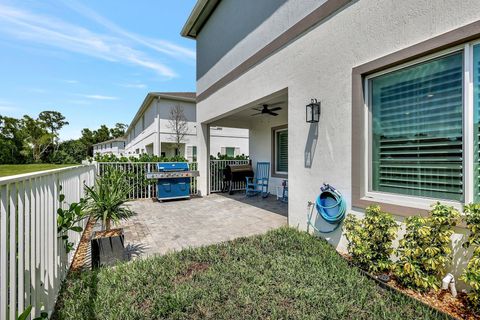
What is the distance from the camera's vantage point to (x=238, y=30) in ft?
22.1

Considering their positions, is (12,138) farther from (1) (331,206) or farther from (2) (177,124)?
(1) (331,206)

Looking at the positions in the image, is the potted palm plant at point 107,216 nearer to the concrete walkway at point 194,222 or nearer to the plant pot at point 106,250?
the plant pot at point 106,250

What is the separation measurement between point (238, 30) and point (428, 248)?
6822mm

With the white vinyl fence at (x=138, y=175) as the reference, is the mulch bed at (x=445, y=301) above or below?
below

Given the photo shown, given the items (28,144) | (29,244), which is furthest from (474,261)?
(28,144)

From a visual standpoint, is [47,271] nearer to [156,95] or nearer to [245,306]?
[245,306]

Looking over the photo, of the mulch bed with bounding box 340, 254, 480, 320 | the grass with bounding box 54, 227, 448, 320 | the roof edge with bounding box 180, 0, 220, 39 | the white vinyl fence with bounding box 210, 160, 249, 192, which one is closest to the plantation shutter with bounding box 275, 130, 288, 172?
the white vinyl fence with bounding box 210, 160, 249, 192

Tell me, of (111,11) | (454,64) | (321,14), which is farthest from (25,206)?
(111,11)

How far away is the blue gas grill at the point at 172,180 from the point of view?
8117 millimetres

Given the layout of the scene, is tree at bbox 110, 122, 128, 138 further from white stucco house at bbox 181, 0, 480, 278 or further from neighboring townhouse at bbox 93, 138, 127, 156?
white stucco house at bbox 181, 0, 480, 278

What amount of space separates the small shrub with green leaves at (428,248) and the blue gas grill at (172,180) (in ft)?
23.1

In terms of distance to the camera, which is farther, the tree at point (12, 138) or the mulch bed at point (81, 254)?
the tree at point (12, 138)

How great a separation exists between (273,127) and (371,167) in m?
6.18

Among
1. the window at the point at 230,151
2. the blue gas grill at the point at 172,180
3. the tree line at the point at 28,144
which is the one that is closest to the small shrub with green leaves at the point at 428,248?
→ the blue gas grill at the point at 172,180
